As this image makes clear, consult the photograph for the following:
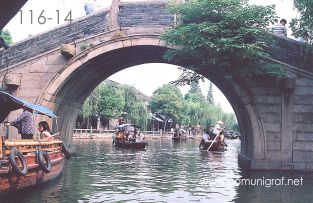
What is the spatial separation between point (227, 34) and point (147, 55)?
420cm

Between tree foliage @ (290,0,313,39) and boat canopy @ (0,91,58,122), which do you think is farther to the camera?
tree foliage @ (290,0,313,39)

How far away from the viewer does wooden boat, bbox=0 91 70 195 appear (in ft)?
25.0

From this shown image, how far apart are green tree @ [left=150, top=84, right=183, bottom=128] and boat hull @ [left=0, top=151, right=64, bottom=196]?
42904 mm

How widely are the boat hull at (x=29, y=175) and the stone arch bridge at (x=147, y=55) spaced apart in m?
3.46

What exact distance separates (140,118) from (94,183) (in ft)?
113

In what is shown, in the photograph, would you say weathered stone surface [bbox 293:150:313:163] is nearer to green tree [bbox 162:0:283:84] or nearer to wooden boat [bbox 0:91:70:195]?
green tree [bbox 162:0:283:84]

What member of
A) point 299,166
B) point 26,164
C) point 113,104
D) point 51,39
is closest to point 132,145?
point 51,39

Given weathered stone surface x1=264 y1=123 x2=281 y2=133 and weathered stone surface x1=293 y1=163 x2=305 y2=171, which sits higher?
weathered stone surface x1=264 y1=123 x2=281 y2=133

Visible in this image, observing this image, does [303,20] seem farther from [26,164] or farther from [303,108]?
[26,164]

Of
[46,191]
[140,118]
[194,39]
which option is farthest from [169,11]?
[140,118]

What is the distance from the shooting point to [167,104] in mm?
54125

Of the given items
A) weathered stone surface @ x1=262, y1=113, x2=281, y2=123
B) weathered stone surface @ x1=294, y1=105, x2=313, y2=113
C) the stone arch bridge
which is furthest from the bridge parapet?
weathered stone surface @ x1=294, y1=105, x2=313, y2=113

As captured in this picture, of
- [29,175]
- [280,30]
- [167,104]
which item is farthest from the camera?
[167,104]

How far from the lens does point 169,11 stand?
41.1 feet
